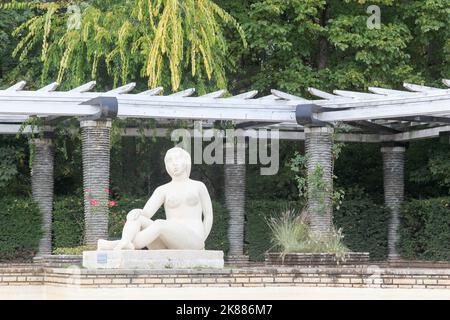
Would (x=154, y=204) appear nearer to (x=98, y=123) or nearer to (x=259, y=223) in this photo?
(x=98, y=123)

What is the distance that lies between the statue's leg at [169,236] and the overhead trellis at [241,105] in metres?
4.91

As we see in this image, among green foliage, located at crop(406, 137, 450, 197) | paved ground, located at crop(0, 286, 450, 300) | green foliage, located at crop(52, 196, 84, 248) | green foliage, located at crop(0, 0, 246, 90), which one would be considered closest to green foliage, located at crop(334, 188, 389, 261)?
green foliage, located at crop(406, 137, 450, 197)

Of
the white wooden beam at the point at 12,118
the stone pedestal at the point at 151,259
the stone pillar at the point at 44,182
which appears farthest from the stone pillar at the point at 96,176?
the stone pedestal at the point at 151,259

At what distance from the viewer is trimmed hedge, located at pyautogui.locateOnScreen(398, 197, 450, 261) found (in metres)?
26.4

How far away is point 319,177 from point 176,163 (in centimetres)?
602

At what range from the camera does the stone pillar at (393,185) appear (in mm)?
27656

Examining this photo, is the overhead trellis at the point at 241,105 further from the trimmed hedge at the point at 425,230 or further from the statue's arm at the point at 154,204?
the statue's arm at the point at 154,204

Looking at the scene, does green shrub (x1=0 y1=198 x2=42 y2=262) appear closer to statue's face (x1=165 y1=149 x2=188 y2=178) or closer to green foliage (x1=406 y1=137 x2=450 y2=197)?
statue's face (x1=165 y1=149 x2=188 y2=178)

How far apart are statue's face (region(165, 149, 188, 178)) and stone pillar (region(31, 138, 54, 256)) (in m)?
7.87

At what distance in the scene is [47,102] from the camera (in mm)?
22734

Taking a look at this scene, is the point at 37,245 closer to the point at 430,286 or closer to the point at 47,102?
the point at 47,102

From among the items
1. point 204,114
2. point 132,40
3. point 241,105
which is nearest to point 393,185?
point 241,105

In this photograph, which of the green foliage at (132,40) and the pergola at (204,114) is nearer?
the pergola at (204,114)
